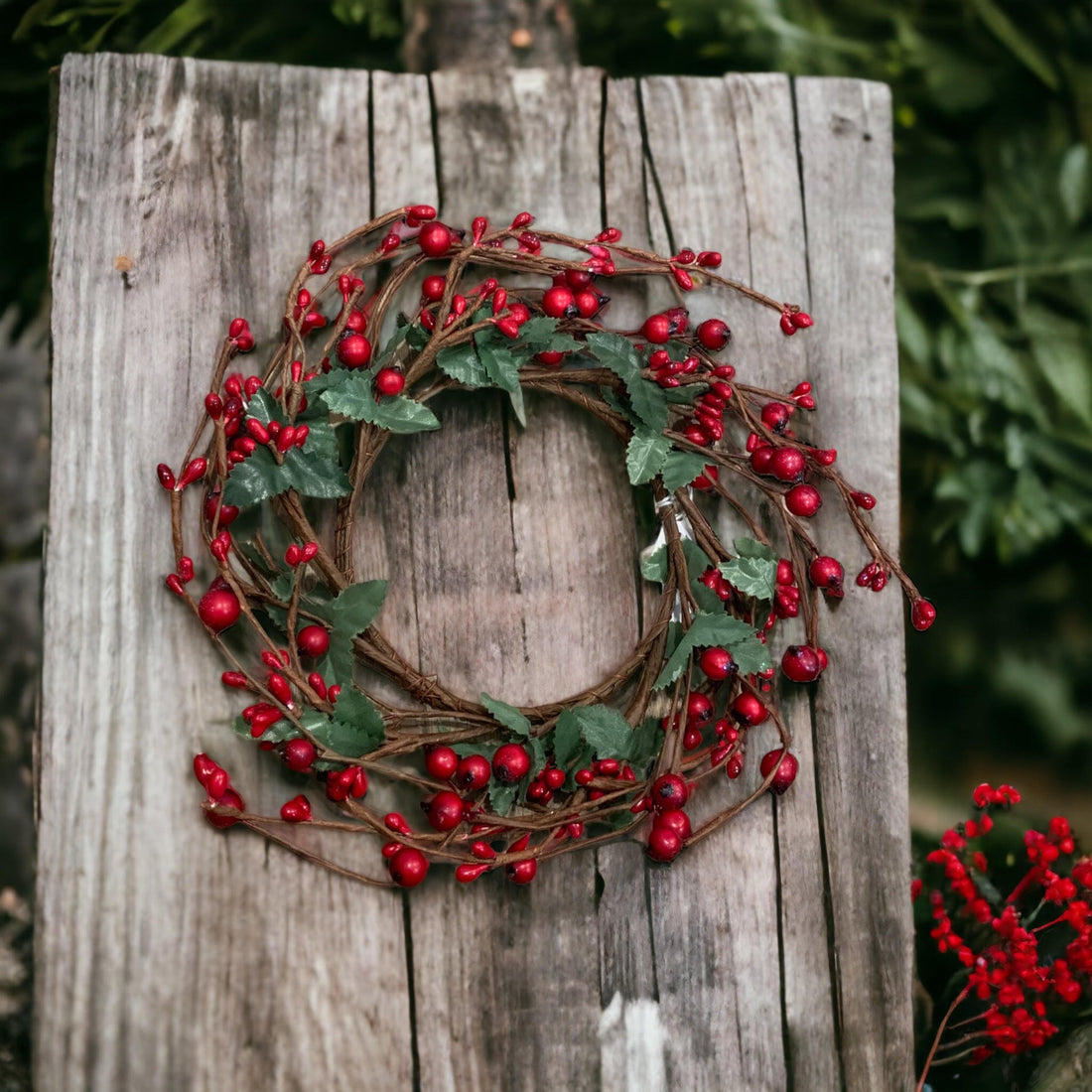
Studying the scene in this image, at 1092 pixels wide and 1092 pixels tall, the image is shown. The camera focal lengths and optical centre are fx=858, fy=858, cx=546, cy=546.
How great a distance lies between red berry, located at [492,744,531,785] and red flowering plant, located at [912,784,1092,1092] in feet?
2.31

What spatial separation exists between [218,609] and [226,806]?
0.26m

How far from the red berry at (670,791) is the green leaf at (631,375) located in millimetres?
468

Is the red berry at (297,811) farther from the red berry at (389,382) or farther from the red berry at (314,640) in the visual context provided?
the red berry at (389,382)

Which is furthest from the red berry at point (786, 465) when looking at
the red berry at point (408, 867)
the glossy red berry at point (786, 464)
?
the red berry at point (408, 867)

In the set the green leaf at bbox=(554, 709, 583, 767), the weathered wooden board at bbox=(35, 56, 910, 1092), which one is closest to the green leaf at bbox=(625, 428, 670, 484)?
the weathered wooden board at bbox=(35, 56, 910, 1092)

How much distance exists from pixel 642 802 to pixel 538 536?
40 centimetres

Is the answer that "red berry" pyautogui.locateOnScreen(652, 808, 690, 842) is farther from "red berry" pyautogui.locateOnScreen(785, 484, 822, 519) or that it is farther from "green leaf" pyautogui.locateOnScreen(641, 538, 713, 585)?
"red berry" pyautogui.locateOnScreen(785, 484, 822, 519)

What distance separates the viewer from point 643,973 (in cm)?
121

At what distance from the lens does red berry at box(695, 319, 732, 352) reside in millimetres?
1222

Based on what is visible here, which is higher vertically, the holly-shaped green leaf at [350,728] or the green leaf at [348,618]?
the green leaf at [348,618]

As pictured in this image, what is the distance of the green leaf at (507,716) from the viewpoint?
1.13 meters

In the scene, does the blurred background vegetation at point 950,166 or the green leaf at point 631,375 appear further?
the blurred background vegetation at point 950,166

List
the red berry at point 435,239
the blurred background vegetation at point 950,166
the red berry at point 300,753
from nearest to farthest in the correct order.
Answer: the red berry at point 300,753 → the red berry at point 435,239 → the blurred background vegetation at point 950,166

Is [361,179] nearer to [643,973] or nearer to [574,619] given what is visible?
[574,619]
